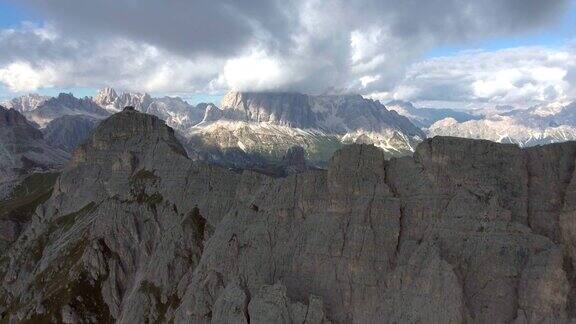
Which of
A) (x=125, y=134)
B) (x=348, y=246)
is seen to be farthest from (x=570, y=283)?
(x=125, y=134)

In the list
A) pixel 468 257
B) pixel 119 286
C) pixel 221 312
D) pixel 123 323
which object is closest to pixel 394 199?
pixel 468 257

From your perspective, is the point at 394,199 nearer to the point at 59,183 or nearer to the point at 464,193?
the point at 464,193

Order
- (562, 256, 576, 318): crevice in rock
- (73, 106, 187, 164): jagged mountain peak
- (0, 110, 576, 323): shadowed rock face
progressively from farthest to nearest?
1. (73, 106, 187, 164): jagged mountain peak
2. (0, 110, 576, 323): shadowed rock face
3. (562, 256, 576, 318): crevice in rock

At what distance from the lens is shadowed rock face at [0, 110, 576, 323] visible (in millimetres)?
74000

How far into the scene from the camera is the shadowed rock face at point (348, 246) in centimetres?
7400

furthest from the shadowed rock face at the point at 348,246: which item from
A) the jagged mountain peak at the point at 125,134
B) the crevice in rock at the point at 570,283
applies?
the jagged mountain peak at the point at 125,134

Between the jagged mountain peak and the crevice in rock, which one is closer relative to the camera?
the crevice in rock

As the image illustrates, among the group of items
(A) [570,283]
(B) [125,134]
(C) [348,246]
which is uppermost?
(B) [125,134]

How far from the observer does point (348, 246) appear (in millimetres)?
85875

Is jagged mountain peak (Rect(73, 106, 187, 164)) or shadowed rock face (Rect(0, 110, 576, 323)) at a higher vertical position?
jagged mountain peak (Rect(73, 106, 187, 164))

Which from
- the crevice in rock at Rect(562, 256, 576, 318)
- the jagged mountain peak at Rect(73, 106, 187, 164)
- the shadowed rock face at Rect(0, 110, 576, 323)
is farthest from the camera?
the jagged mountain peak at Rect(73, 106, 187, 164)

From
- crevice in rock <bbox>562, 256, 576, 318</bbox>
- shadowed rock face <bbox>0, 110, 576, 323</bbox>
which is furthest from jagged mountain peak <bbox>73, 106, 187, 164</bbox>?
crevice in rock <bbox>562, 256, 576, 318</bbox>

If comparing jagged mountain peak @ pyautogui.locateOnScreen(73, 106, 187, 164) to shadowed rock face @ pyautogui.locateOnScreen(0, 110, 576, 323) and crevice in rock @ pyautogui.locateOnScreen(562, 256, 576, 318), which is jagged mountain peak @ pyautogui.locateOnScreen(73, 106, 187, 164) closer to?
shadowed rock face @ pyautogui.locateOnScreen(0, 110, 576, 323)

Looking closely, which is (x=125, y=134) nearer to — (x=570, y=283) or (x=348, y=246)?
(x=348, y=246)
